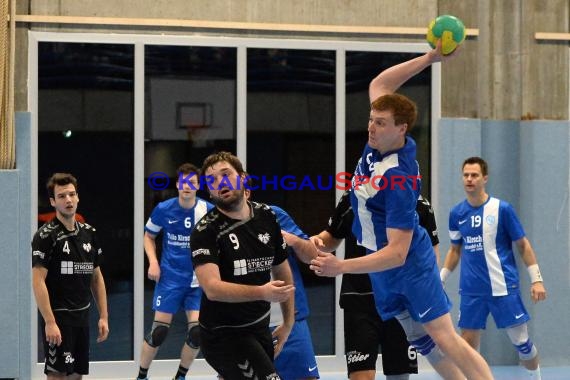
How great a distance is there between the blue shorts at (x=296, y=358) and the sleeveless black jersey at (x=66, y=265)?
1.71 metres

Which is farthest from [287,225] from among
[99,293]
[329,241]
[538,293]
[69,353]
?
[538,293]

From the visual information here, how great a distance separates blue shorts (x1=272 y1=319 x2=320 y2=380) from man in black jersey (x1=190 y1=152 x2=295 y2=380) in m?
1.01

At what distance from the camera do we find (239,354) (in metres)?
5.95

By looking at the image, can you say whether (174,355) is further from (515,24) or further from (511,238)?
(515,24)

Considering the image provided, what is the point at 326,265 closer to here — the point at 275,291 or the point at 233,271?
the point at 275,291

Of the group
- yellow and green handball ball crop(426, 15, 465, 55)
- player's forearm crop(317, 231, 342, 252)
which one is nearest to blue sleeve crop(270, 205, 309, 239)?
player's forearm crop(317, 231, 342, 252)

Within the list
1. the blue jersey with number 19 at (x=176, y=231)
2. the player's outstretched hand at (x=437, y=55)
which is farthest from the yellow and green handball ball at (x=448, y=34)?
the blue jersey with number 19 at (x=176, y=231)

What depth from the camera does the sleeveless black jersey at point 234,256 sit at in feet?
19.5

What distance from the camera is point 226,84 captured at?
11.5 metres

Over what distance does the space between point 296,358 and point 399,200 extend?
164 cm

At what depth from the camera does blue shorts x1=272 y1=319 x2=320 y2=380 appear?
7172 mm

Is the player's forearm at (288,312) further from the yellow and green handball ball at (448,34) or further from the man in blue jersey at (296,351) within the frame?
the yellow and green handball ball at (448,34)

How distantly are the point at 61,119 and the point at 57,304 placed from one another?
3.54 meters

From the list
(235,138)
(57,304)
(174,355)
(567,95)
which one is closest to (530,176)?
(567,95)
